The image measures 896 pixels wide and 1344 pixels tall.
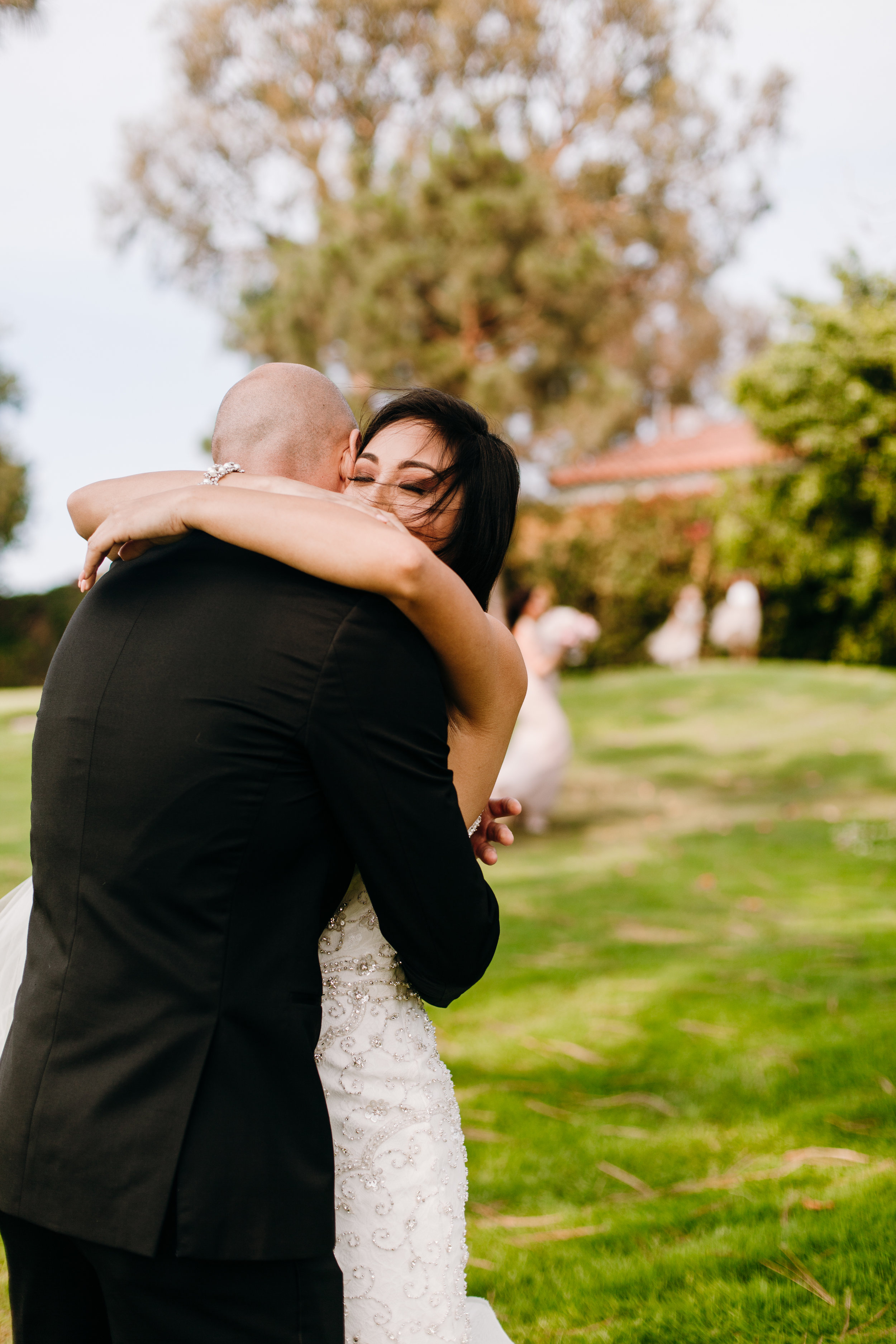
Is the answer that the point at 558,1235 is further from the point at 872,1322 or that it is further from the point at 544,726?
the point at 544,726

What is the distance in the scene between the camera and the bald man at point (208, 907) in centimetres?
129

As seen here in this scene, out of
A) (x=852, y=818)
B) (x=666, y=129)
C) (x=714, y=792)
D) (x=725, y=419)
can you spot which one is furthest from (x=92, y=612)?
(x=725, y=419)

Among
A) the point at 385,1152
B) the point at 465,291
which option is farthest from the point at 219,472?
the point at 465,291

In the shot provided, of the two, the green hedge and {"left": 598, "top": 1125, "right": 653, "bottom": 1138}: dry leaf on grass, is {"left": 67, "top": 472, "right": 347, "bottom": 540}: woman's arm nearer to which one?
{"left": 598, "top": 1125, "right": 653, "bottom": 1138}: dry leaf on grass

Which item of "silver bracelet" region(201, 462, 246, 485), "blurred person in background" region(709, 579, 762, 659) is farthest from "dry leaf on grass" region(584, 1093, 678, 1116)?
"blurred person in background" region(709, 579, 762, 659)

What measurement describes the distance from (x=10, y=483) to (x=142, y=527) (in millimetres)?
29393

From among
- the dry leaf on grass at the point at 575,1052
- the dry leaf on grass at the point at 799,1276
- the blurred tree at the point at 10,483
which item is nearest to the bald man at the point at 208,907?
the dry leaf on grass at the point at 799,1276

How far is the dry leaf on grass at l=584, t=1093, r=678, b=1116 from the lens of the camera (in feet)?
14.5

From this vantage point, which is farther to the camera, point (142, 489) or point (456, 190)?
point (456, 190)

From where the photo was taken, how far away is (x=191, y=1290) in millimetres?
1306

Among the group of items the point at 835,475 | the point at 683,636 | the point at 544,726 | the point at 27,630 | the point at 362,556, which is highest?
the point at 362,556

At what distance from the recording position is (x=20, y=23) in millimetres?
4824

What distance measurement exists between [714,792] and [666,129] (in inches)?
632

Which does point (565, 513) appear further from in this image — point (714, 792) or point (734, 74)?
point (714, 792)
